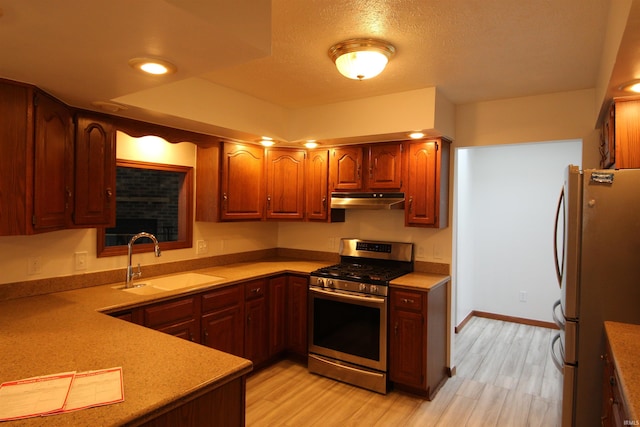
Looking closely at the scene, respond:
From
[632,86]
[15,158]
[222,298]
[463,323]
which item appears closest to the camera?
[15,158]

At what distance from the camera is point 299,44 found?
2.33 meters

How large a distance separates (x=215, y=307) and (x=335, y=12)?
224 centimetres

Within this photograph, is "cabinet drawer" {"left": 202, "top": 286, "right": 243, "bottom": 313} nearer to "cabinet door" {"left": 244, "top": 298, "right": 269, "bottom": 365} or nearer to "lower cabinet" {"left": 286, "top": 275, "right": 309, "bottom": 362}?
"cabinet door" {"left": 244, "top": 298, "right": 269, "bottom": 365}

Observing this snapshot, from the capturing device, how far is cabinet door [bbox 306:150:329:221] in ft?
12.6

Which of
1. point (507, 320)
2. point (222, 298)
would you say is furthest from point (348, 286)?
point (507, 320)

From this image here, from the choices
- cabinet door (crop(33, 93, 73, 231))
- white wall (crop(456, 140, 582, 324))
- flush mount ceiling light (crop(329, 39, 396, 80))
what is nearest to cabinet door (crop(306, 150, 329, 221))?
flush mount ceiling light (crop(329, 39, 396, 80))

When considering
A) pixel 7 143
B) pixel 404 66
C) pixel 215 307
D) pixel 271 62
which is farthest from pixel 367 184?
pixel 7 143

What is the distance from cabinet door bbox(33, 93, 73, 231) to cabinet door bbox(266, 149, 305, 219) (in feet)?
5.99

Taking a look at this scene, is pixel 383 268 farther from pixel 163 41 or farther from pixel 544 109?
pixel 163 41

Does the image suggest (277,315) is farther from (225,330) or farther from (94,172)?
(94,172)

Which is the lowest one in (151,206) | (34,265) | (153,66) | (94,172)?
(34,265)

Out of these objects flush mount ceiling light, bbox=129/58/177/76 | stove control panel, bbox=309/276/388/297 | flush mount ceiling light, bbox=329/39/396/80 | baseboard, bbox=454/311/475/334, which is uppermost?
flush mount ceiling light, bbox=329/39/396/80

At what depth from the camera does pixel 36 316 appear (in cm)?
203

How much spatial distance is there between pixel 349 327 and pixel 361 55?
221 cm
